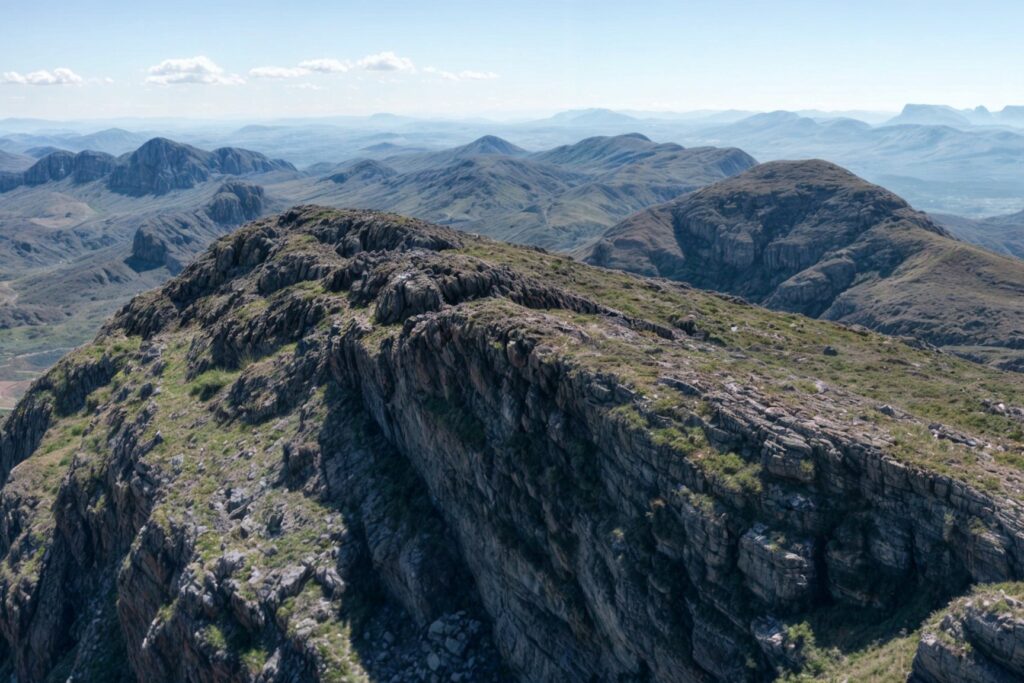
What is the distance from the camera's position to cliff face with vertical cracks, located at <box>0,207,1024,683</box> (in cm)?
2086

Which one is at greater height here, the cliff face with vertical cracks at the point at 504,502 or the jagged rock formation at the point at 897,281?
the cliff face with vertical cracks at the point at 504,502

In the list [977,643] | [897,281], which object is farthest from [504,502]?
[897,281]

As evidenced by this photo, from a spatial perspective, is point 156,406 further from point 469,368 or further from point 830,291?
point 830,291

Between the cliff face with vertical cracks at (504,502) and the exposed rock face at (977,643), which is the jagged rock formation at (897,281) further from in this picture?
the exposed rock face at (977,643)

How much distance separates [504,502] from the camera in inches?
1204

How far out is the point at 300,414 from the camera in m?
43.3

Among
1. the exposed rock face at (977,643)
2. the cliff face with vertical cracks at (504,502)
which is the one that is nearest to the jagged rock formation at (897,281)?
the cliff face with vertical cracks at (504,502)

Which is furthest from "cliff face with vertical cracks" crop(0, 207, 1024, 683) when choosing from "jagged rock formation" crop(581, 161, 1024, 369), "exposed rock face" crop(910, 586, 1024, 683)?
"jagged rock formation" crop(581, 161, 1024, 369)

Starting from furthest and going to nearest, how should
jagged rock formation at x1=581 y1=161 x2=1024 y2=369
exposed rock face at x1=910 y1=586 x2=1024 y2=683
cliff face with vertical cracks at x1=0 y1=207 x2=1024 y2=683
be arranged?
1. jagged rock formation at x1=581 y1=161 x2=1024 y2=369
2. cliff face with vertical cracks at x1=0 y1=207 x2=1024 y2=683
3. exposed rock face at x1=910 y1=586 x2=1024 y2=683

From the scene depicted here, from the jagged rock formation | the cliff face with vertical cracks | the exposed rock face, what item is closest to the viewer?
the exposed rock face

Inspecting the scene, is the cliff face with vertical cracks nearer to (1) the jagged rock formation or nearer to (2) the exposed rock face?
(2) the exposed rock face

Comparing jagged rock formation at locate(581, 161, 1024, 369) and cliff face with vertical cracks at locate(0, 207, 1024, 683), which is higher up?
cliff face with vertical cracks at locate(0, 207, 1024, 683)

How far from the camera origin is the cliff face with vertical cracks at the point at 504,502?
Answer: 68.4ft

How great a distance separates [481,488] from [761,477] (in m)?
13.6
